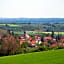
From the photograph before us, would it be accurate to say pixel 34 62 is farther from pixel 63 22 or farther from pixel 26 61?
pixel 63 22

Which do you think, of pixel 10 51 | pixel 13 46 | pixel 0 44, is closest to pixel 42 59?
pixel 10 51

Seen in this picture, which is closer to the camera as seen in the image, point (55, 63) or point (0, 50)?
point (55, 63)

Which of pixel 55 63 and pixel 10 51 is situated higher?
pixel 55 63

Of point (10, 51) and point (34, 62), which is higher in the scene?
point (34, 62)

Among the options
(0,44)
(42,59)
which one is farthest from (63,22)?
(42,59)

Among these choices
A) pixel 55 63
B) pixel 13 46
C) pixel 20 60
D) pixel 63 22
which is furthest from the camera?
pixel 63 22

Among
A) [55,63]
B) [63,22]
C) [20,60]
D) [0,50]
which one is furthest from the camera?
[63,22]

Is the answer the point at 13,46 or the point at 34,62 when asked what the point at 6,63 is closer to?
the point at 34,62

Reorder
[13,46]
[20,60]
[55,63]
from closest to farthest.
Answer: [55,63], [20,60], [13,46]

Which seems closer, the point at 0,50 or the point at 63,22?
the point at 0,50
